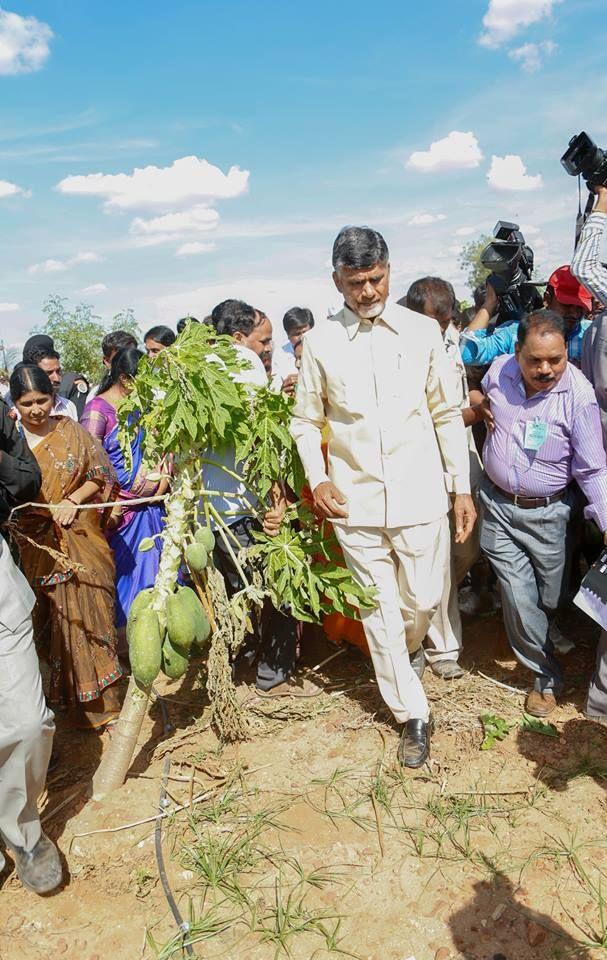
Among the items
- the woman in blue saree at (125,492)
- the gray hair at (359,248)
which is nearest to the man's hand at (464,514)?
the gray hair at (359,248)

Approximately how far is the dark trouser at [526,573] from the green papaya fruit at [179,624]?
1608 mm

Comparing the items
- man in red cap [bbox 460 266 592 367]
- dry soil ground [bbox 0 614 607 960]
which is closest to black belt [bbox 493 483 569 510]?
man in red cap [bbox 460 266 592 367]

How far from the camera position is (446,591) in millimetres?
3826

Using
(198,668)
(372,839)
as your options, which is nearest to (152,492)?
(198,668)

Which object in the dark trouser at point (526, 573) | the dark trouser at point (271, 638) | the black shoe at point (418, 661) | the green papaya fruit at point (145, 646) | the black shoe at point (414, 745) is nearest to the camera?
the green papaya fruit at point (145, 646)

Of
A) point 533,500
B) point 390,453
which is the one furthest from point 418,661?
point 390,453

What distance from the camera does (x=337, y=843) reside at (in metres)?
2.96

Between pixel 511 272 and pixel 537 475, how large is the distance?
5.33 ft

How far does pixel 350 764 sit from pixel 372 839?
51cm

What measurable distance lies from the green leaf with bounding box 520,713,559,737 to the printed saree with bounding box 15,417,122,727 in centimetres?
213

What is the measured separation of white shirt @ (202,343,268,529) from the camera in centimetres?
378

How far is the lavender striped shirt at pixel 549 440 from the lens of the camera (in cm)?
338

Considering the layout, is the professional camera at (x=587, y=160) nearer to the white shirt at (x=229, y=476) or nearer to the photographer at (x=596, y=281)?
the photographer at (x=596, y=281)

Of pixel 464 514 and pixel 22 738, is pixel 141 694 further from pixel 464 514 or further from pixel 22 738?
pixel 464 514
